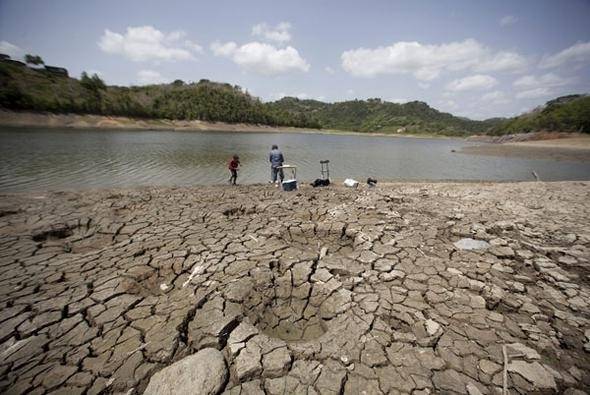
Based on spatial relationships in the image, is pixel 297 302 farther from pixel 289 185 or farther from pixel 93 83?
pixel 93 83

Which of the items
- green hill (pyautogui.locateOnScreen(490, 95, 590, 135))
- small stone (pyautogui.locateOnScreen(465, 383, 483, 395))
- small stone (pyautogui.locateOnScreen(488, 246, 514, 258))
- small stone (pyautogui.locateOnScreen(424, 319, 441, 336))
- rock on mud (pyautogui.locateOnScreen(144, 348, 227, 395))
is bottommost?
rock on mud (pyautogui.locateOnScreen(144, 348, 227, 395))

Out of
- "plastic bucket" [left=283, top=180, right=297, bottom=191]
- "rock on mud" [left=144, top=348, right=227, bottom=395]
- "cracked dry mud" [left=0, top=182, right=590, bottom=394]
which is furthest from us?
"plastic bucket" [left=283, top=180, right=297, bottom=191]

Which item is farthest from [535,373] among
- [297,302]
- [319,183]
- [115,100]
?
[115,100]

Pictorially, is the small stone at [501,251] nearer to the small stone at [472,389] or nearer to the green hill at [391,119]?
the small stone at [472,389]

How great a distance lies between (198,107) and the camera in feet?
255

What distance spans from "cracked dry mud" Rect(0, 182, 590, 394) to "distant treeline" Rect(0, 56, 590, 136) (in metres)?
56.2

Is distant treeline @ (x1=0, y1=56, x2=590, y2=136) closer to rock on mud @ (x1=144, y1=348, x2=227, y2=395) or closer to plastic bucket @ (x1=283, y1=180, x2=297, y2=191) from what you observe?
plastic bucket @ (x1=283, y1=180, x2=297, y2=191)

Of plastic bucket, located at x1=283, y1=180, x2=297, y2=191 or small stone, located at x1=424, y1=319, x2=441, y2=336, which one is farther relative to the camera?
plastic bucket, located at x1=283, y1=180, x2=297, y2=191

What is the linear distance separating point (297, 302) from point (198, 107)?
279 ft

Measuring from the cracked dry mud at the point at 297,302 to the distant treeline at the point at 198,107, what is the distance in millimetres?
56183

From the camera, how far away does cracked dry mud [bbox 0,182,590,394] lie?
2.57m

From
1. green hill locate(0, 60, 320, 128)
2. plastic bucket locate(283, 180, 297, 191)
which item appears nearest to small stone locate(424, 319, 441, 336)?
plastic bucket locate(283, 180, 297, 191)

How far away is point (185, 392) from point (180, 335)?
72cm

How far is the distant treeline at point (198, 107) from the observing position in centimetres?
4469
